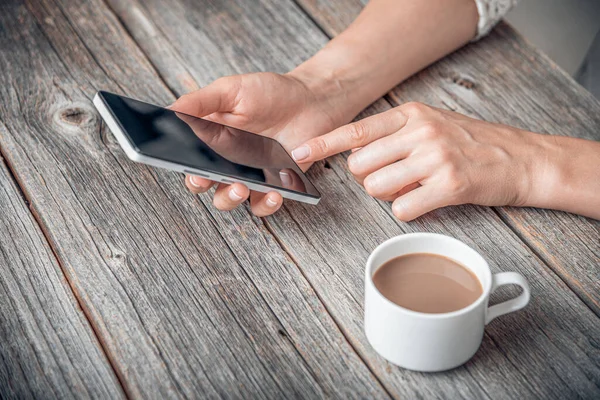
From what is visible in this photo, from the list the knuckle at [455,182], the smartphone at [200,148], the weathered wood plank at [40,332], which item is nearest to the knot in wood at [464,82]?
the knuckle at [455,182]

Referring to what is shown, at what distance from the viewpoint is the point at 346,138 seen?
98 cm

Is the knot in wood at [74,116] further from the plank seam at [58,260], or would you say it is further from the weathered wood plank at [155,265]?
the plank seam at [58,260]

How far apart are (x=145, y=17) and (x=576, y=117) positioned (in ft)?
2.99

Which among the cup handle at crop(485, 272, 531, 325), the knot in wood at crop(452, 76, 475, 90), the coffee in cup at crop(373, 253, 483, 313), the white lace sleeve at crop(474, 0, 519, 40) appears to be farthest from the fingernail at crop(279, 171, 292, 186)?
the white lace sleeve at crop(474, 0, 519, 40)

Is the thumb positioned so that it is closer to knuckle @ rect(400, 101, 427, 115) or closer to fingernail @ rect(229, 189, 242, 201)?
fingernail @ rect(229, 189, 242, 201)

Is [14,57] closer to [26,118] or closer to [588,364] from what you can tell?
[26,118]

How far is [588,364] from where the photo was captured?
801 millimetres

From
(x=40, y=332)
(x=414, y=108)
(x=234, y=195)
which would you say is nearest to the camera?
(x=40, y=332)

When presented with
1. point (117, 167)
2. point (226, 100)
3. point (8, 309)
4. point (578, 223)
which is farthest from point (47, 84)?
point (578, 223)

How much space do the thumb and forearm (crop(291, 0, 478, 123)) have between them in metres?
0.17

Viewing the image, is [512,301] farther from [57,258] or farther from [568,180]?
[57,258]

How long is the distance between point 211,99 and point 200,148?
0.14 m

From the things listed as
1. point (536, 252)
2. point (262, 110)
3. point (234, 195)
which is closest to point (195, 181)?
point (234, 195)

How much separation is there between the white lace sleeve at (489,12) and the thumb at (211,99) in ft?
1.81
